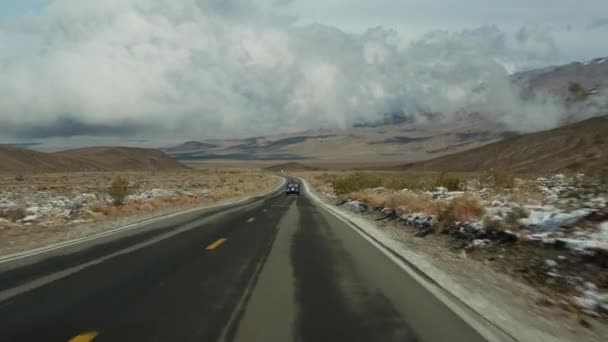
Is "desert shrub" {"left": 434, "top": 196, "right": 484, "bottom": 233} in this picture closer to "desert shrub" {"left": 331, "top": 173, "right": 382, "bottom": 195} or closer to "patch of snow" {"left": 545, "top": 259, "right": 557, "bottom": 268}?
"patch of snow" {"left": 545, "top": 259, "right": 557, "bottom": 268}

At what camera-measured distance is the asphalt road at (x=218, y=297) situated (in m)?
6.03

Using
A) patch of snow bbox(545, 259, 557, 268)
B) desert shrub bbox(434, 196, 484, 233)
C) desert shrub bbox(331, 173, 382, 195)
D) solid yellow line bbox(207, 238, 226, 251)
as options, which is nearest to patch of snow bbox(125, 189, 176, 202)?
desert shrub bbox(331, 173, 382, 195)

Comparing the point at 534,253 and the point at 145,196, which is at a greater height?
the point at 534,253

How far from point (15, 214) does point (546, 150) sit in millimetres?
163109

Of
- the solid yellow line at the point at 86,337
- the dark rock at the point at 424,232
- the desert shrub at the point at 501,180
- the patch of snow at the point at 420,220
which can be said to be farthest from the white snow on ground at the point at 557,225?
the desert shrub at the point at 501,180

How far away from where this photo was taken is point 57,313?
260 inches

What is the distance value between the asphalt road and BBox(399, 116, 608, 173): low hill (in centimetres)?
12532

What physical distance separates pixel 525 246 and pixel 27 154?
616ft

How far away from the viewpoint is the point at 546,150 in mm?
162125

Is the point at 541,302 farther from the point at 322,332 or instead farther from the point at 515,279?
the point at 322,332

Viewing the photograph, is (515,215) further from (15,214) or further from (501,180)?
(15,214)

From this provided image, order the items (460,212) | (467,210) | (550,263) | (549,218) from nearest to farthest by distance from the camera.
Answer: (550,263), (549,218), (467,210), (460,212)

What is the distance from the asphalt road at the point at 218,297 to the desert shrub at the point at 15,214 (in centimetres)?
1080

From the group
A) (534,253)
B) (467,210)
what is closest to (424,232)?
(467,210)
